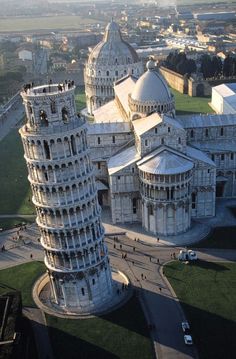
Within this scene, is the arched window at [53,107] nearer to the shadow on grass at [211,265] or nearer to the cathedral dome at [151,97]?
the shadow on grass at [211,265]

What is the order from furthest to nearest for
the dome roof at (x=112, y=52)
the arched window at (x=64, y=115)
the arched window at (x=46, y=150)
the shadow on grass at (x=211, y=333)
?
the dome roof at (x=112, y=52), the shadow on grass at (x=211, y=333), the arched window at (x=64, y=115), the arched window at (x=46, y=150)

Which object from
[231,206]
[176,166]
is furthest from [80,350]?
[231,206]

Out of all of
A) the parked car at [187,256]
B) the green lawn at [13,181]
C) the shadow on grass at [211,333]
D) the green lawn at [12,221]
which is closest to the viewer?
the shadow on grass at [211,333]

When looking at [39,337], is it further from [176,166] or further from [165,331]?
[176,166]

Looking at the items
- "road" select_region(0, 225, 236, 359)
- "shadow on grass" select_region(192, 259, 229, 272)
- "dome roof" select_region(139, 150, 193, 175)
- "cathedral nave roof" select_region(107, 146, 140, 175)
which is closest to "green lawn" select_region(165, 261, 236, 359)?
"shadow on grass" select_region(192, 259, 229, 272)

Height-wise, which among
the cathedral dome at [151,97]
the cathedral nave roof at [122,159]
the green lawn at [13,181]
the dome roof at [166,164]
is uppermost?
the cathedral dome at [151,97]

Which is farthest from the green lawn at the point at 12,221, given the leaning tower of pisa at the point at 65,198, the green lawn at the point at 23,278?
the leaning tower of pisa at the point at 65,198

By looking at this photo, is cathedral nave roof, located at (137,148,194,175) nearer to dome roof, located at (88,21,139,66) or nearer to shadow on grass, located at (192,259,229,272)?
shadow on grass, located at (192,259,229,272)
